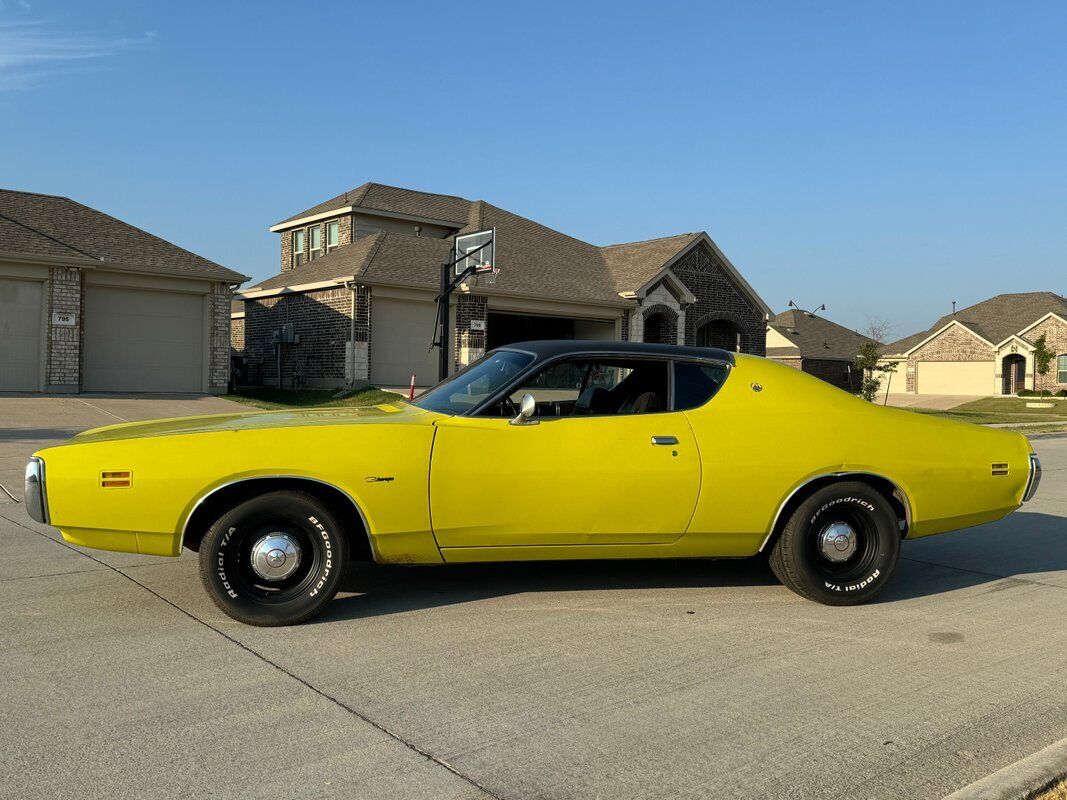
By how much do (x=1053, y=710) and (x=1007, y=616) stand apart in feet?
5.51

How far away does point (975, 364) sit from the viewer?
57406 mm

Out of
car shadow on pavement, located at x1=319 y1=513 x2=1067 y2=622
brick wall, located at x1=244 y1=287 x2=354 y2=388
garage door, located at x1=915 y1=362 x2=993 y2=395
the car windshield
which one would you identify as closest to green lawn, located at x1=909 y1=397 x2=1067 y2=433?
→ garage door, located at x1=915 y1=362 x2=993 y2=395

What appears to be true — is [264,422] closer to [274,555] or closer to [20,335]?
[274,555]

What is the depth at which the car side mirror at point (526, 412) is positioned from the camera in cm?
504

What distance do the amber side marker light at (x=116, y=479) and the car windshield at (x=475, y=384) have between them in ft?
5.24

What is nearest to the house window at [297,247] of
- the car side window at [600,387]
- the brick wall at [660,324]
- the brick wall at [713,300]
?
the brick wall at [660,324]

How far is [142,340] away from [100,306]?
127 centimetres

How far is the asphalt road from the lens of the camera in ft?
10.7

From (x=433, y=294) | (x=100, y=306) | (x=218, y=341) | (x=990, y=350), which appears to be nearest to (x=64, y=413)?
(x=100, y=306)

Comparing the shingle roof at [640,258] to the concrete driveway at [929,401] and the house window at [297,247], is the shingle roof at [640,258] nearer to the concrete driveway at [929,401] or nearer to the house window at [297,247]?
the house window at [297,247]

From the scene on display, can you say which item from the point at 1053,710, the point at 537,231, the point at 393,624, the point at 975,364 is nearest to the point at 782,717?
the point at 1053,710

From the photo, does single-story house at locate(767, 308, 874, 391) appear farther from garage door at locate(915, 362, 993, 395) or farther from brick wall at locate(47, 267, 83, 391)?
brick wall at locate(47, 267, 83, 391)

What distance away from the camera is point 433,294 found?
28.1 meters

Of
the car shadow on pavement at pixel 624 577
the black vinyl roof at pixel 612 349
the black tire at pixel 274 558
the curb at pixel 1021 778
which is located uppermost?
the black vinyl roof at pixel 612 349
